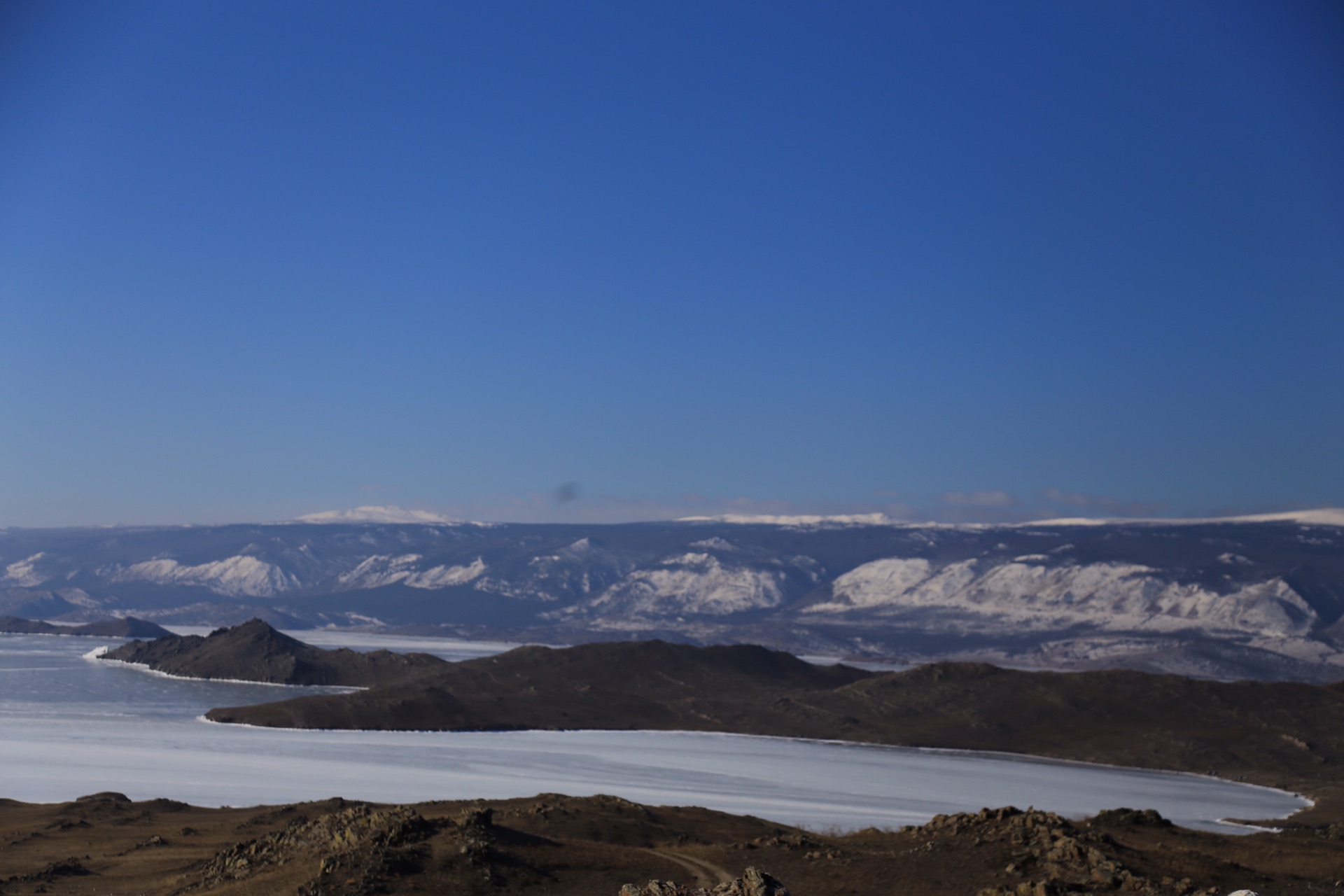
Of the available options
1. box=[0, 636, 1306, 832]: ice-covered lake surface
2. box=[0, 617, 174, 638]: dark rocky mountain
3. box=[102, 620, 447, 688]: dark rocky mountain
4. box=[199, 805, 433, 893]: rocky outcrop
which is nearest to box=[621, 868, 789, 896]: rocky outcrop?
box=[199, 805, 433, 893]: rocky outcrop

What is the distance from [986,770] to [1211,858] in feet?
159

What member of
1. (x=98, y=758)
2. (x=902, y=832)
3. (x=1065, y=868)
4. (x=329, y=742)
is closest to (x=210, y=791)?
(x=98, y=758)

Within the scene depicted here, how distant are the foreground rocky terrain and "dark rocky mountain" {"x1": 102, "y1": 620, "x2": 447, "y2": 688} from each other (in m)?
86.5

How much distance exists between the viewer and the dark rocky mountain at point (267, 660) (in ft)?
414

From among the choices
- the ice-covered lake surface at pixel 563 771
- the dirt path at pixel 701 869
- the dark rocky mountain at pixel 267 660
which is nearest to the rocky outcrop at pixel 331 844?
the dirt path at pixel 701 869

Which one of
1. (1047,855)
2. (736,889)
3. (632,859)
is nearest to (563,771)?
(632,859)

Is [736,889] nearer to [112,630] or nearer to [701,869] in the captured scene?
[701,869]

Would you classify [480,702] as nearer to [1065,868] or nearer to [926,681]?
[926,681]

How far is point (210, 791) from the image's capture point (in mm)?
54906

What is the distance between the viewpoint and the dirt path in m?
28.3

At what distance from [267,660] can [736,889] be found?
123m

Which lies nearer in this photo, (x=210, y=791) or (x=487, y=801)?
(x=487, y=801)

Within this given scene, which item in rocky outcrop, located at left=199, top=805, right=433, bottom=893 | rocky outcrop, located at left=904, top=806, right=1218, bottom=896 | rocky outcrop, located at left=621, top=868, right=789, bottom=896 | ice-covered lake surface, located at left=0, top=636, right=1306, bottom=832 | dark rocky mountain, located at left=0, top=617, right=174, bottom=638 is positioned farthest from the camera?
dark rocky mountain, located at left=0, top=617, right=174, bottom=638

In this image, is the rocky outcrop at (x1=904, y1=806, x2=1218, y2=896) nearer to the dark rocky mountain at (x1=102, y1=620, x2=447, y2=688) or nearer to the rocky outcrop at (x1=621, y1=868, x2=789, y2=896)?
the rocky outcrop at (x1=621, y1=868, x2=789, y2=896)
